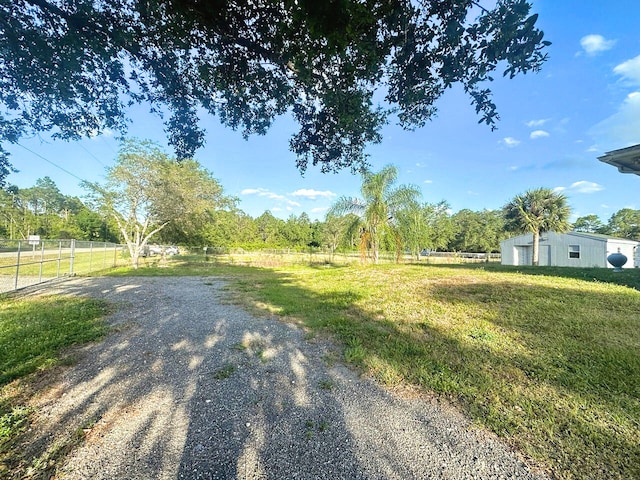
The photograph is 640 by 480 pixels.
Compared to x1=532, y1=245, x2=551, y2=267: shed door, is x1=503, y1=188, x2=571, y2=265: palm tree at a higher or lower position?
higher

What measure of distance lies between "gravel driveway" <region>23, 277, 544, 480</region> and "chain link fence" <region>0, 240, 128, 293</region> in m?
6.76

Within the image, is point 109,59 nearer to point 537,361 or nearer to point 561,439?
point 561,439

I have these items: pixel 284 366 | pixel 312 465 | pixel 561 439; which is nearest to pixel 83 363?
pixel 284 366

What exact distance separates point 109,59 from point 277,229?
5230 centimetres

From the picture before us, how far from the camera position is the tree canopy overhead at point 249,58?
7.66ft

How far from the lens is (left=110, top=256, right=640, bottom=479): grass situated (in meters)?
1.91

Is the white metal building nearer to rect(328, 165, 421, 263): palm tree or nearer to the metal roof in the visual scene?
rect(328, 165, 421, 263): palm tree

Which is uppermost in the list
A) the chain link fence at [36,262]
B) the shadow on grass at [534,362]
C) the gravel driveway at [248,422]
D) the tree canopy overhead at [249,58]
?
the tree canopy overhead at [249,58]

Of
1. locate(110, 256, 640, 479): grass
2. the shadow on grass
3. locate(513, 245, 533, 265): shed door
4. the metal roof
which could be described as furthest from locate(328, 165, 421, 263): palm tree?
locate(513, 245, 533, 265): shed door

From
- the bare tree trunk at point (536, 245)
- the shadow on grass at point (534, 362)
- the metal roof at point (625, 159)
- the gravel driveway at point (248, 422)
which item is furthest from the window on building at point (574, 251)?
the gravel driveway at point (248, 422)

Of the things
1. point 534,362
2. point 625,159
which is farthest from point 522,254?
point 534,362

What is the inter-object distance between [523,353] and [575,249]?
22005mm

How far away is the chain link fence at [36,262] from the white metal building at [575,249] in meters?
27.5

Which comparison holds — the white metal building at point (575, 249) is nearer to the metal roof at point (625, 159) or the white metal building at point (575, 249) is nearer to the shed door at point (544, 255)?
the shed door at point (544, 255)
